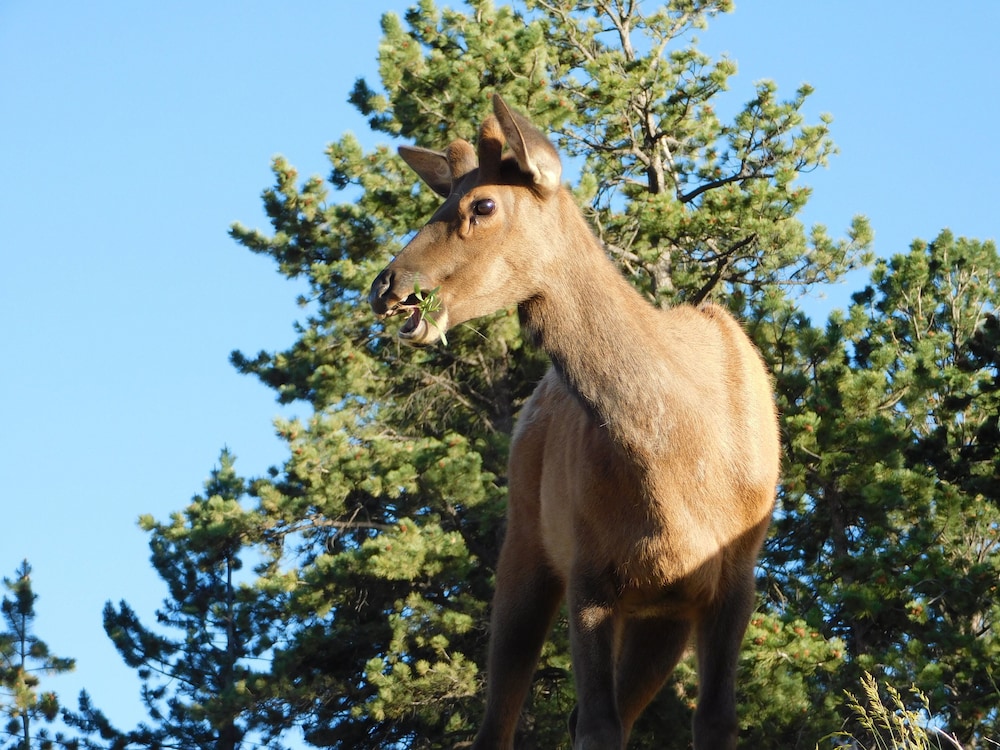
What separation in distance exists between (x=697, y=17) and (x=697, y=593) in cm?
1493

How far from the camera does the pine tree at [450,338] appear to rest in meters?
15.3

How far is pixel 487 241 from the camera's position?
5.55m

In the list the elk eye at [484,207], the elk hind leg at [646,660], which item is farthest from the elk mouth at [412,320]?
the elk hind leg at [646,660]

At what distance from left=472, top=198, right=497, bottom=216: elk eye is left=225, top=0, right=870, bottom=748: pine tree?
9.43 metres

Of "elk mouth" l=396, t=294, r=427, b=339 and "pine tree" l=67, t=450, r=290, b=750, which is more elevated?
"pine tree" l=67, t=450, r=290, b=750

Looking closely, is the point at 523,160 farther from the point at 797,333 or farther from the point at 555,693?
the point at 555,693

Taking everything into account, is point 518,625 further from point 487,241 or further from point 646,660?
point 487,241

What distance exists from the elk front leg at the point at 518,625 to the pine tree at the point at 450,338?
741 cm

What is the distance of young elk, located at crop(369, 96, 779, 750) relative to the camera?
18.0 ft

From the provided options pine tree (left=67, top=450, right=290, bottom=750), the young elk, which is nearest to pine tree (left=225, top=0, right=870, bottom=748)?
pine tree (left=67, top=450, right=290, bottom=750)

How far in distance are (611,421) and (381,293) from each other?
112 centimetres

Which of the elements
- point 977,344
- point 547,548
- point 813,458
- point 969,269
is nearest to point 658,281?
point 813,458

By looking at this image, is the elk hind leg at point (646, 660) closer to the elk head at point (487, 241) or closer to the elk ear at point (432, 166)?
the elk head at point (487, 241)

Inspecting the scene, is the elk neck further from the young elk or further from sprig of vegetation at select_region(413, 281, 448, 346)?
sprig of vegetation at select_region(413, 281, 448, 346)
